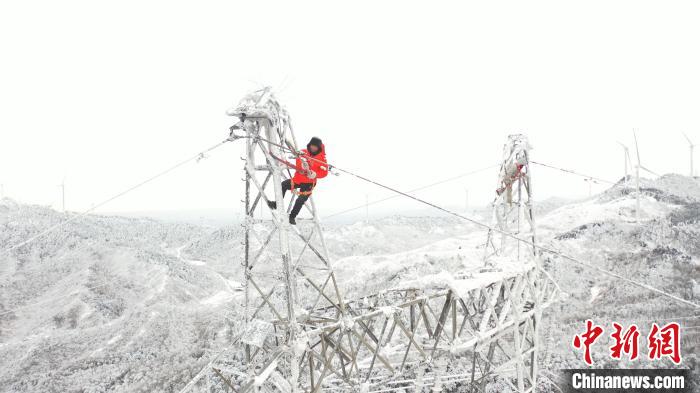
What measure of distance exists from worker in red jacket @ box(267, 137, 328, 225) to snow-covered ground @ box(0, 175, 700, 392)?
10.1 ft

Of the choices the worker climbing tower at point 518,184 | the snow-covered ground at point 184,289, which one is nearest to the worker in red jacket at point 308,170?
the snow-covered ground at point 184,289

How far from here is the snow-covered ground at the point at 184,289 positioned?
67.7 feet

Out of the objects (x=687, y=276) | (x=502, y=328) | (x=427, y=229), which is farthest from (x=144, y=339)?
(x=427, y=229)

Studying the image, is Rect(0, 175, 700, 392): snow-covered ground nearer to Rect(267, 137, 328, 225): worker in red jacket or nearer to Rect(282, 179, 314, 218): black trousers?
Rect(282, 179, 314, 218): black trousers

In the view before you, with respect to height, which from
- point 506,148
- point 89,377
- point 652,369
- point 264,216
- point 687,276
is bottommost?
point 89,377

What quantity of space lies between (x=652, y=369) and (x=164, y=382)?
21.7 meters

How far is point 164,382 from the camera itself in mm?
19359

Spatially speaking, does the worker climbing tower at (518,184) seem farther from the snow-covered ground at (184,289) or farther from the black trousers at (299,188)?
the black trousers at (299,188)

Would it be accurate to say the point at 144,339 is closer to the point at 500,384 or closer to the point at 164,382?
the point at 164,382

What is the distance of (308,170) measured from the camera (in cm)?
920

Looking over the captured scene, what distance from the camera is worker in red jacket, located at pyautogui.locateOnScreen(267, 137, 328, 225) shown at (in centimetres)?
920
